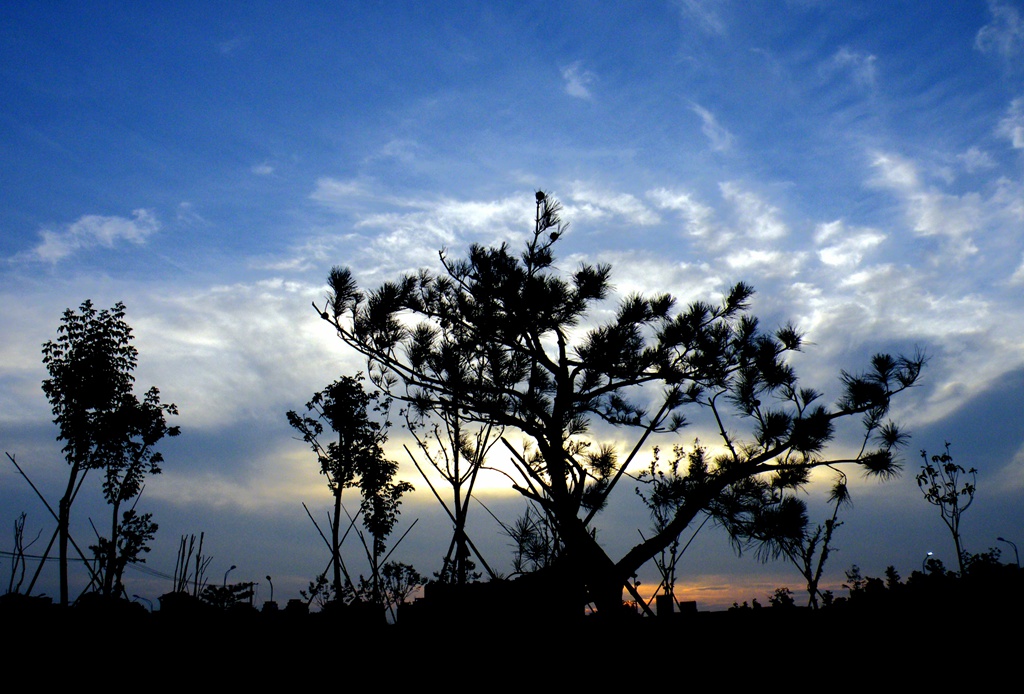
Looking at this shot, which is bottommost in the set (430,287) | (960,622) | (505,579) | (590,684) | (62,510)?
(590,684)

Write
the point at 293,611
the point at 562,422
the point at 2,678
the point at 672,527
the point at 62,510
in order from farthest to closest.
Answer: the point at 62,510 → the point at 562,422 → the point at 672,527 → the point at 293,611 → the point at 2,678

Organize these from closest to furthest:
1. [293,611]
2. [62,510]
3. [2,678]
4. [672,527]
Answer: [2,678] < [293,611] < [672,527] < [62,510]

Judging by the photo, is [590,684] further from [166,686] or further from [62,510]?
[62,510]

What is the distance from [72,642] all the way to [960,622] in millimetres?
5421

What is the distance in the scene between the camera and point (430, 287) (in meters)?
8.52

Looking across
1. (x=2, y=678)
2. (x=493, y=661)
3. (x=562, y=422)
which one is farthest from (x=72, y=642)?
(x=562, y=422)

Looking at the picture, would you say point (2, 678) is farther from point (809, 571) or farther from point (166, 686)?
point (809, 571)

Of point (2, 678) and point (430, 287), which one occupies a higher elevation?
point (430, 287)

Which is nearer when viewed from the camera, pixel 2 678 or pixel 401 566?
pixel 2 678

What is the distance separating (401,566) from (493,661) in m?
8.99

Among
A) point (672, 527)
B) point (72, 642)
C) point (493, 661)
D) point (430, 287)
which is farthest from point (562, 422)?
point (72, 642)

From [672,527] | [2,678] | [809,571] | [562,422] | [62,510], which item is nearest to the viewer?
[2,678]

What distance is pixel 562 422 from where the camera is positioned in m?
8.16

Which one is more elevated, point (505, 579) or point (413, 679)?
point (505, 579)
